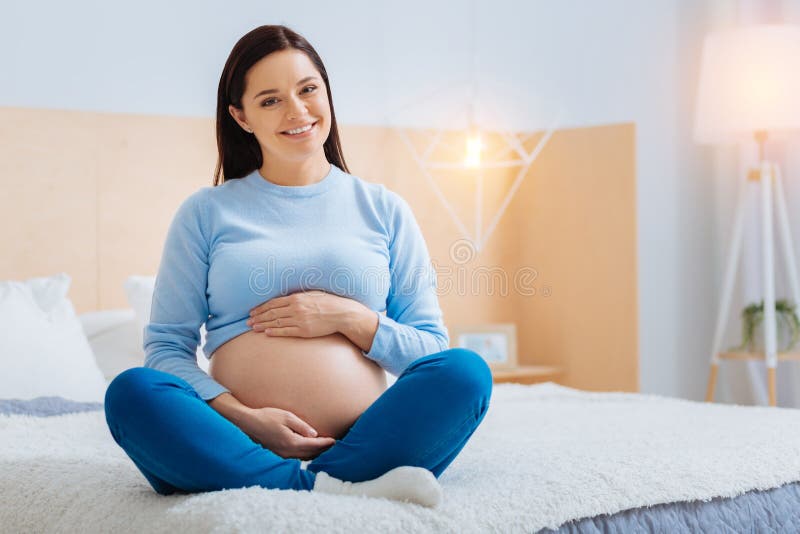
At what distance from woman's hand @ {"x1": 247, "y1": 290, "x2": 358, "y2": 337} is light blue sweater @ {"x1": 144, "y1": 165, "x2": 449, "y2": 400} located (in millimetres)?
31

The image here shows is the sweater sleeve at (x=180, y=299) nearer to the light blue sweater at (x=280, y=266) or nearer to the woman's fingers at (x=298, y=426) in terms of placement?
the light blue sweater at (x=280, y=266)

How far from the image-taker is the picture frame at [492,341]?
3279 millimetres

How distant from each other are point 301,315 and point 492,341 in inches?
76.8

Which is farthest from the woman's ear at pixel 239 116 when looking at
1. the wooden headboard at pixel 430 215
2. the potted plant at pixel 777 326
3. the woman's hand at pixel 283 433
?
the potted plant at pixel 777 326

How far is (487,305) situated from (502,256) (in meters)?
0.19

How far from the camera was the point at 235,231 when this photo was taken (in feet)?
4.97

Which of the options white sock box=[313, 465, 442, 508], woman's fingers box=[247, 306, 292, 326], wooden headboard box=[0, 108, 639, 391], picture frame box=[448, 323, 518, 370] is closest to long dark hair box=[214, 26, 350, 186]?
woman's fingers box=[247, 306, 292, 326]

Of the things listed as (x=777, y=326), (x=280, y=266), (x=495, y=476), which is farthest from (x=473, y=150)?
(x=495, y=476)

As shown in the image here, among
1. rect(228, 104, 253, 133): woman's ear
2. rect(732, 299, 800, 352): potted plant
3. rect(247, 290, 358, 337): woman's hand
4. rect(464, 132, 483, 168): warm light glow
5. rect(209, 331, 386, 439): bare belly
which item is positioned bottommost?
rect(732, 299, 800, 352): potted plant

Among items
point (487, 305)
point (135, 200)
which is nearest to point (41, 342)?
point (135, 200)

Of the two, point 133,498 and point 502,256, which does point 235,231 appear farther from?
point 502,256

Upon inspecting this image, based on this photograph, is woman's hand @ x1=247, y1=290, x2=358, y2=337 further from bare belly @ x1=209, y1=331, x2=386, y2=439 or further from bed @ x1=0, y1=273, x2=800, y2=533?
bed @ x1=0, y1=273, x2=800, y2=533

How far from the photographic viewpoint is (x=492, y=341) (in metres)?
3.31

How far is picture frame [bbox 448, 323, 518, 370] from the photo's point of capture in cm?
328
